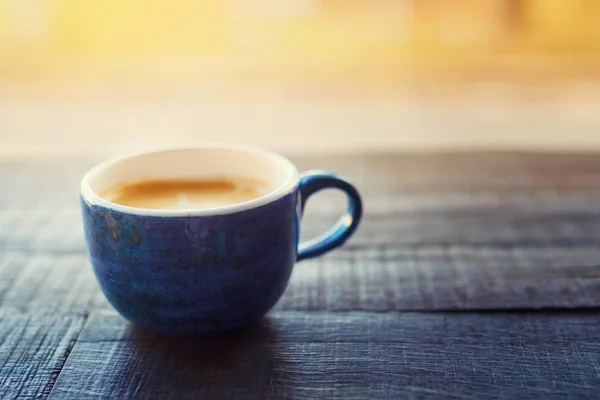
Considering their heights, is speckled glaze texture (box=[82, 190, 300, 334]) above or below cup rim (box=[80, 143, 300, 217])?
below

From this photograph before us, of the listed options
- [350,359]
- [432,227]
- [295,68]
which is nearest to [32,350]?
[350,359]

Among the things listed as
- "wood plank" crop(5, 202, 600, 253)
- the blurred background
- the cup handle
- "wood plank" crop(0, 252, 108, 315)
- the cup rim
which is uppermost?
the cup rim

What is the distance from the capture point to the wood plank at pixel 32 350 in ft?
1.53

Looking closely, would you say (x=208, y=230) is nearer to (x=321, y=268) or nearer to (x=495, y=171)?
(x=321, y=268)

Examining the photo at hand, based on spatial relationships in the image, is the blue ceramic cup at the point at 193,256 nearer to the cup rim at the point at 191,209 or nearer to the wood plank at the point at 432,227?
the cup rim at the point at 191,209

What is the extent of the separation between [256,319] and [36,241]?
254 mm

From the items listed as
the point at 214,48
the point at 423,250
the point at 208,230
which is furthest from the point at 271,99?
the point at 208,230

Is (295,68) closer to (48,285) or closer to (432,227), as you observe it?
(432,227)

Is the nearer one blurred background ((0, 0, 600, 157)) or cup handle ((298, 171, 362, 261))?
cup handle ((298, 171, 362, 261))

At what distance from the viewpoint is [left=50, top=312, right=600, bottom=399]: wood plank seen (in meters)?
0.46

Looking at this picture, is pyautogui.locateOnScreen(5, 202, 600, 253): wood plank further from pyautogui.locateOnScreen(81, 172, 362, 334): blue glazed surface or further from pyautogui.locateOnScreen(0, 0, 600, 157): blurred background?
pyautogui.locateOnScreen(0, 0, 600, 157): blurred background

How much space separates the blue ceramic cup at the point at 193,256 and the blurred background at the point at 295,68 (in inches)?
48.0

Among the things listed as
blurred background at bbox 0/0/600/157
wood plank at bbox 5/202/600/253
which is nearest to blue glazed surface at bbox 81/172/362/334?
wood plank at bbox 5/202/600/253

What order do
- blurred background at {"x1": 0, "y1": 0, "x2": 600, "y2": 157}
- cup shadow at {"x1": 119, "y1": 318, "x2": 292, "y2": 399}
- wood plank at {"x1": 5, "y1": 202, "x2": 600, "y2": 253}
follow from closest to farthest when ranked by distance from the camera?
1. cup shadow at {"x1": 119, "y1": 318, "x2": 292, "y2": 399}
2. wood plank at {"x1": 5, "y1": 202, "x2": 600, "y2": 253}
3. blurred background at {"x1": 0, "y1": 0, "x2": 600, "y2": 157}
